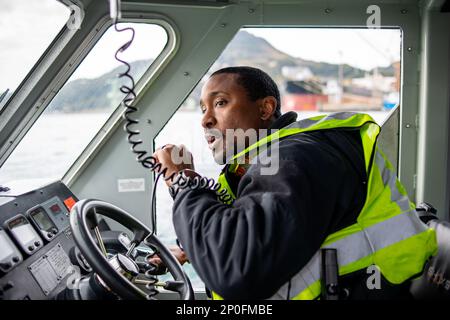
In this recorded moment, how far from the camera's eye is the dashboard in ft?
5.00

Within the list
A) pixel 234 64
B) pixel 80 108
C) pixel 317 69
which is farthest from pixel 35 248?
pixel 317 69

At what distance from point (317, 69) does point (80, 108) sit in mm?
1508

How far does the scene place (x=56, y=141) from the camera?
2754 mm

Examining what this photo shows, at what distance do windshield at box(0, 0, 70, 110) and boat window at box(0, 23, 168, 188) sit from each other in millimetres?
310

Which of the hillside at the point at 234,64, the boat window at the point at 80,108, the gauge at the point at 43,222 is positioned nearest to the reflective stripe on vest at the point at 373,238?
the gauge at the point at 43,222

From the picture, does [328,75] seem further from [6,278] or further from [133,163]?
[6,278]

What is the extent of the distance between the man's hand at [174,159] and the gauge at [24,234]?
0.64 metres

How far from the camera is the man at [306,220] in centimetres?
112

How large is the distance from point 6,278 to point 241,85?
1087 mm

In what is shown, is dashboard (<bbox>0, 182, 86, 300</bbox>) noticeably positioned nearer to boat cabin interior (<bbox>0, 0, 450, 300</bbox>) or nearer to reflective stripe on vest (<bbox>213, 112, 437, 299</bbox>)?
boat cabin interior (<bbox>0, 0, 450, 300</bbox>)

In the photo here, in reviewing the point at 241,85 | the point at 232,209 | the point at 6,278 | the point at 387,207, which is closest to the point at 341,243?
the point at 387,207

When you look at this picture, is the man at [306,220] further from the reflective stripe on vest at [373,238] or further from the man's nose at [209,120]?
the man's nose at [209,120]

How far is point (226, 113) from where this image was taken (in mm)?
1720

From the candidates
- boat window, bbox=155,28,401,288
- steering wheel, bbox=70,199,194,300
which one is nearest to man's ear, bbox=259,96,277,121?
steering wheel, bbox=70,199,194,300
